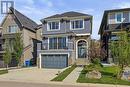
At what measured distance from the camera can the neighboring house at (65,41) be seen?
41.0 metres

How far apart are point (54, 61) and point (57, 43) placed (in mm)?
3506

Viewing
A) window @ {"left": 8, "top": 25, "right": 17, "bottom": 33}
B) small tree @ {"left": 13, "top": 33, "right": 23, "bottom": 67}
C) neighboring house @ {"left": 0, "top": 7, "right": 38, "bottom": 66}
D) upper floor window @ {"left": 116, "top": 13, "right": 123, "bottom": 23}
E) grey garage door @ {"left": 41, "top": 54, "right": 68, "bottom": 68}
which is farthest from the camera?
window @ {"left": 8, "top": 25, "right": 17, "bottom": 33}

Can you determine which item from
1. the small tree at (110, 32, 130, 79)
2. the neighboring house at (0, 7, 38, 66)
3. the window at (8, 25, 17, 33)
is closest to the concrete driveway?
the small tree at (110, 32, 130, 79)

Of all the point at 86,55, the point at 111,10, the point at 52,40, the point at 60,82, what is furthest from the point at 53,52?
the point at 60,82

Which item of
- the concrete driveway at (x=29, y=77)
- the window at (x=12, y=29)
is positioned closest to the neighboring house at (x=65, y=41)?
the window at (x=12, y=29)

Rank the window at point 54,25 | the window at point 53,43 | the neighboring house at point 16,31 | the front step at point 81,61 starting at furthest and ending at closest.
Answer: the neighboring house at point 16,31, the window at point 54,25, the window at point 53,43, the front step at point 81,61

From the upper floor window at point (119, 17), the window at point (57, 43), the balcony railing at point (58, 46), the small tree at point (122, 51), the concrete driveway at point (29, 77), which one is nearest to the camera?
the small tree at point (122, 51)

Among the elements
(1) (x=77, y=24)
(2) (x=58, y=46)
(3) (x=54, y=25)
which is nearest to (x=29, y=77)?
(2) (x=58, y=46)

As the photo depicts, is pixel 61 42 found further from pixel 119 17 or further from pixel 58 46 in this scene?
pixel 119 17

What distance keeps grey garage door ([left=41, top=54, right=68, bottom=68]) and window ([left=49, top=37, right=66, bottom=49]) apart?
186cm

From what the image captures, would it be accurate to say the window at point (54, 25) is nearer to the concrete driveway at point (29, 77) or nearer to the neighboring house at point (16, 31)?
the neighboring house at point (16, 31)

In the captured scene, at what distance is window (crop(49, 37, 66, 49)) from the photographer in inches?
1659

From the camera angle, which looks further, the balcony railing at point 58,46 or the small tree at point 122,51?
the balcony railing at point 58,46

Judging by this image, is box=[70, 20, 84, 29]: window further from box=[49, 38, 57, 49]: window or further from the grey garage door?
the grey garage door
